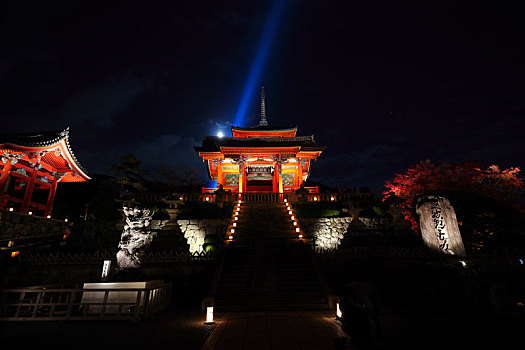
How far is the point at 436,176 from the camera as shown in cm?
2098

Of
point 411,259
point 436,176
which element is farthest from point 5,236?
point 436,176

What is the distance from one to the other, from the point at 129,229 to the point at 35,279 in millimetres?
7477

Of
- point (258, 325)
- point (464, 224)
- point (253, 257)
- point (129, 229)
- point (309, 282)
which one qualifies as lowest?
point (258, 325)

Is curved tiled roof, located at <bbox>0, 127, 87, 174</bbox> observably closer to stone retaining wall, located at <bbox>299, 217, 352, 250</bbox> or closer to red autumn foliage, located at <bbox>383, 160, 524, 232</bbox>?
stone retaining wall, located at <bbox>299, 217, 352, 250</bbox>

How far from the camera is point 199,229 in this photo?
17.8m

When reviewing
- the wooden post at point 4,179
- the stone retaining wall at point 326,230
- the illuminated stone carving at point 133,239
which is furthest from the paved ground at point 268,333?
the wooden post at point 4,179

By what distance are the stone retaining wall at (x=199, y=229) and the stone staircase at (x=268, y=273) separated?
6.85 feet

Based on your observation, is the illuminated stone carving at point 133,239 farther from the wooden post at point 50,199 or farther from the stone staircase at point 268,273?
the wooden post at point 50,199

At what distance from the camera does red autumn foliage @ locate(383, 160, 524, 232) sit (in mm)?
19094

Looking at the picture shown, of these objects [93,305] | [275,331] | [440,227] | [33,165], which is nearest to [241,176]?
[33,165]

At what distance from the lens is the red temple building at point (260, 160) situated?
1028 inches

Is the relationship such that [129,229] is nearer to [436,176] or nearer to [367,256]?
[367,256]

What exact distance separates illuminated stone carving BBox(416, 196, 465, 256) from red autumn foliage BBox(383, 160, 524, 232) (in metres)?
4.27

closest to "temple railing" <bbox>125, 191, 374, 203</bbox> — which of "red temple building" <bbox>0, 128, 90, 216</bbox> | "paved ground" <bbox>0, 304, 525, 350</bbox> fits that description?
"red temple building" <bbox>0, 128, 90, 216</bbox>
